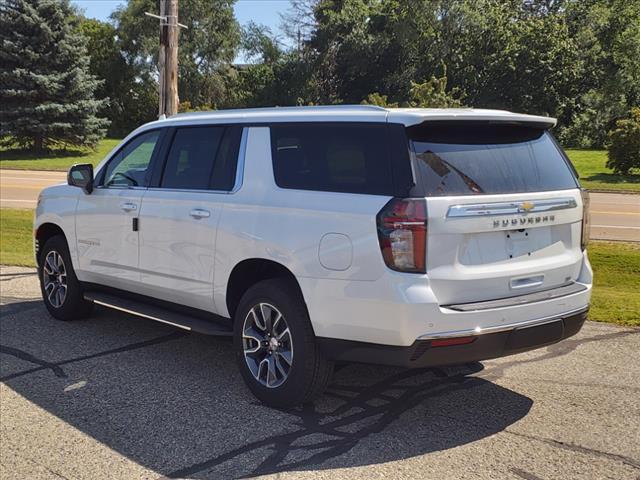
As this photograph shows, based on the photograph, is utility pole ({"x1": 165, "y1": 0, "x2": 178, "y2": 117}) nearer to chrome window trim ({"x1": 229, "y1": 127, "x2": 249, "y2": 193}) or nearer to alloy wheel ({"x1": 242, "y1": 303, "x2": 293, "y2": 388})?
chrome window trim ({"x1": 229, "y1": 127, "x2": 249, "y2": 193})

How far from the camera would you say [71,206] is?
21.7ft

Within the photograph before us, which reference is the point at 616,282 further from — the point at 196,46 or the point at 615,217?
the point at 196,46

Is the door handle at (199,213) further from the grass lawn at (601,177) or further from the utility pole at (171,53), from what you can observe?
the grass lawn at (601,177)

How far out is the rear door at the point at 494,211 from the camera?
3.96 metres

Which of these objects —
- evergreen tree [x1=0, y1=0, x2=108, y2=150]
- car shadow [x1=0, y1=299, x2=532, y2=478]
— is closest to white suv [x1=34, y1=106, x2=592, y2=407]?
car shadow [x1=0, y1=299, x2=532, y2=478]

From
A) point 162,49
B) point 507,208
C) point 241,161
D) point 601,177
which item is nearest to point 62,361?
point 241,161

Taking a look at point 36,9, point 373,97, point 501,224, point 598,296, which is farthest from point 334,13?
point 501,224

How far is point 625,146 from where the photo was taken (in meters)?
24.3

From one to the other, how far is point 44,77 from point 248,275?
30.3 metres

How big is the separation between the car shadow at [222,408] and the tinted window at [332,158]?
1466mm

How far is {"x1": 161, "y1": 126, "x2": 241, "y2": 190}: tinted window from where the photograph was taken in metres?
5.14

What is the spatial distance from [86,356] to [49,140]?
3139 cm

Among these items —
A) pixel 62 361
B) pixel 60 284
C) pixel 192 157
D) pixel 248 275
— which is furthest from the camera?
pixel 60 284

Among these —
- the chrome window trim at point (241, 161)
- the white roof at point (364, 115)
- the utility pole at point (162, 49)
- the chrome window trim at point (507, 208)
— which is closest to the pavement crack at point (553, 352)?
the chrome window trim at point (507, 208)
